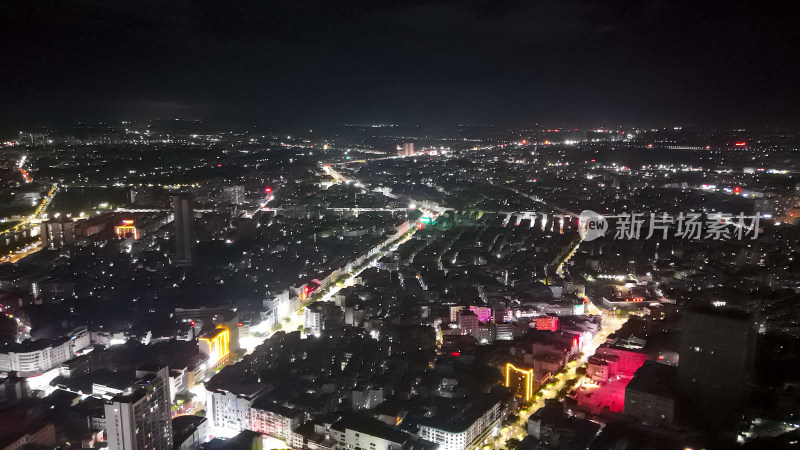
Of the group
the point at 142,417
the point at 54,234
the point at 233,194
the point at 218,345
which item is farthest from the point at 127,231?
the point at 142,417

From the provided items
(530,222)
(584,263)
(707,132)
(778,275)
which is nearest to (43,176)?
(530,222)

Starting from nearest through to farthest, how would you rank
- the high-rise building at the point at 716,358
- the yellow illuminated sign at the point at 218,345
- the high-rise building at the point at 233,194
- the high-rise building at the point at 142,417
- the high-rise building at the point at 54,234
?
1. the high-rise building at the point at 142,417
2. the high-rise building at the point at 716,358
3. the yellow illuminated sign at the point at 218,345
4. the high-rise building at the point at 54,234
5. the high-rise building at the point at 233,194

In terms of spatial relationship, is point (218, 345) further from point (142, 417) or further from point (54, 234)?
point (54, 234)

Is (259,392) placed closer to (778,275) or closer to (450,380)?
(450,380)

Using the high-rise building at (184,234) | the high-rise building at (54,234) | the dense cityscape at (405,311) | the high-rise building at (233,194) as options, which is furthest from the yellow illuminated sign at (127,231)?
the high-rise building at (233,194)

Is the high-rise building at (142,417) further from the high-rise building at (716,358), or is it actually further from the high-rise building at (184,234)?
the high-rise building at (184,234)

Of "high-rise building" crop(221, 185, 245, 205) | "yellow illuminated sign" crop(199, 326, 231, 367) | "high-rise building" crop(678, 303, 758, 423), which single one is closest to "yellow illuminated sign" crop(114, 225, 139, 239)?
"high-rise building" crop(221, 185, 245, 205)

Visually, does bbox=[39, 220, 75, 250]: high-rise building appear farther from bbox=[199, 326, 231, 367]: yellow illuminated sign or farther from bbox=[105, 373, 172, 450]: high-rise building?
bbox=[105, 373, 172, 450]: high-rise building
